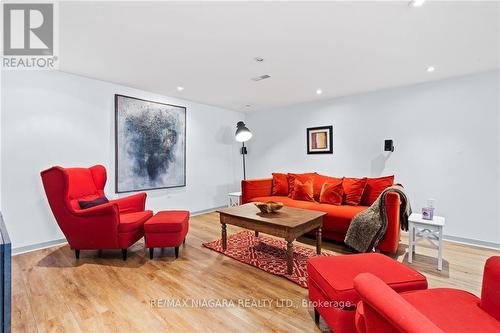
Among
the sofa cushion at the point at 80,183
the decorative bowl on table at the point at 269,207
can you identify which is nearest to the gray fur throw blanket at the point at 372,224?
the decorative bowl on table at the point at 269,207

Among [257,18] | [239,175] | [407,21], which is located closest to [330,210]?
[407,21]

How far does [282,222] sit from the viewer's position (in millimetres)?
2383

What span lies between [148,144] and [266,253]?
265 centimetres

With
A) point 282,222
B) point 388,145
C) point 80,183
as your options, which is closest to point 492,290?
point 282,222

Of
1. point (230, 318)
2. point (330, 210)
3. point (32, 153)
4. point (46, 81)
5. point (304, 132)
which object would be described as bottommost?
point (230, 318)

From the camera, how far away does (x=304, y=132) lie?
474 centimetres

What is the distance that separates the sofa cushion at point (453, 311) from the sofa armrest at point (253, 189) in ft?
9.89

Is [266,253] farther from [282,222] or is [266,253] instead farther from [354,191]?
[354,191]

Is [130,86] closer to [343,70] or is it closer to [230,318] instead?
[343,70]

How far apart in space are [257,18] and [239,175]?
4.14m

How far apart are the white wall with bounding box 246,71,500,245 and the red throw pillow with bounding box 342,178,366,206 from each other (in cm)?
70

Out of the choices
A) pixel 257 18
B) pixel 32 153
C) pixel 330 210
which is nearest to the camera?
pixel 257 18

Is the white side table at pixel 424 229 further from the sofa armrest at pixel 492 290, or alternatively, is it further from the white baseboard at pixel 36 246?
the white baseboard at pixel 36 246

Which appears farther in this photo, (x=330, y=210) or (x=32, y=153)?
(x=330, y=210)
